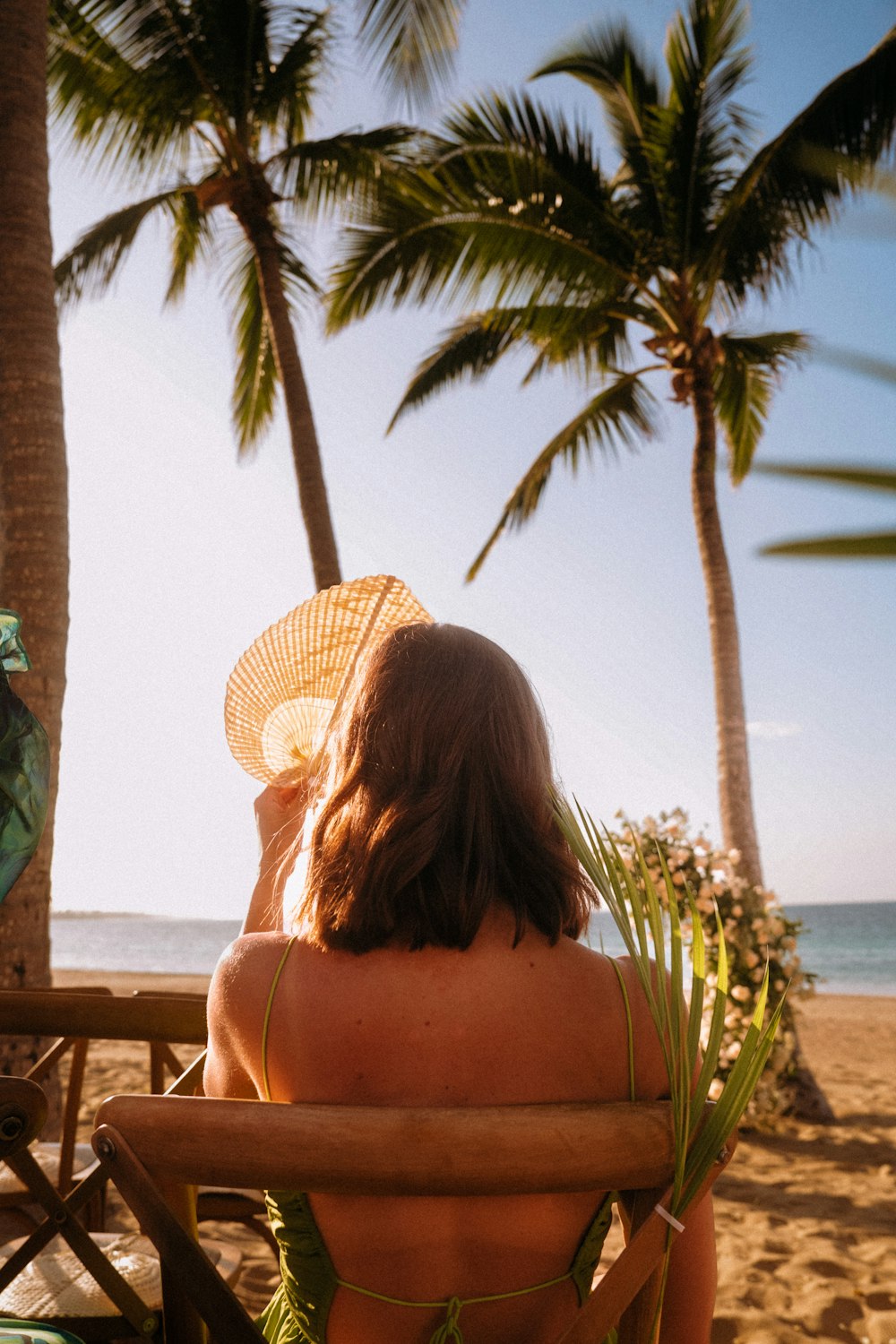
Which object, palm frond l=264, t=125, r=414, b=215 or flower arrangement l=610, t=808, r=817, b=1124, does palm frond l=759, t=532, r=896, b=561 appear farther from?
palm frond l=264, t=125, r=414, b=215

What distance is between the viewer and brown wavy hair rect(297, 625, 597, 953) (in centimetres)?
131

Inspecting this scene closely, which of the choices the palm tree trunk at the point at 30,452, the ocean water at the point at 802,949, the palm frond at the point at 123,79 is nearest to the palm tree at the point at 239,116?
the palm frond at the point at 123,79

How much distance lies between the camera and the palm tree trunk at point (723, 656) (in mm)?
7246

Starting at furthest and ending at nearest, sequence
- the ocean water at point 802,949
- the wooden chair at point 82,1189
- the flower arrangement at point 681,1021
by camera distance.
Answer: the ocean water at point 802,949 → the wooden chair at point 82,1189 → the flower arrangement at point 681,1021

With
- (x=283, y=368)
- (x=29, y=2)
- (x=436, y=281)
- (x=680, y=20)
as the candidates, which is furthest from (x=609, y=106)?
(x=29, y=2)

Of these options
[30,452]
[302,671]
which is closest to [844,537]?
[302,671]

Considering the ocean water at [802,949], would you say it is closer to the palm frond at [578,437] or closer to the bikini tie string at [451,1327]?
the palm frond at [578,437]

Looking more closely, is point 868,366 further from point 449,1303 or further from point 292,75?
point 292,75

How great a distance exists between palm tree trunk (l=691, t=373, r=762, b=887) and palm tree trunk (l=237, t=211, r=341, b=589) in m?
3.34

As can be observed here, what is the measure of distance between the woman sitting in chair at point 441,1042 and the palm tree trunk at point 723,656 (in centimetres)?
570

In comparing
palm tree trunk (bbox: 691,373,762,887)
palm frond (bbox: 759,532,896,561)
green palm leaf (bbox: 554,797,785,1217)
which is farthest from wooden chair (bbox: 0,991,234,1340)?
palm tree trunk (bbox: 691,373,762,887)

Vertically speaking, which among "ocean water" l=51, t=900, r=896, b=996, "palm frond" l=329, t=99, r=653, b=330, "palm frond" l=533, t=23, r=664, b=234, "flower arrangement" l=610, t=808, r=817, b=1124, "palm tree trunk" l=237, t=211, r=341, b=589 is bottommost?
"ocean water" l=51, t=900, r=896, b=996

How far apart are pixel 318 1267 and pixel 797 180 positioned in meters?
8.03

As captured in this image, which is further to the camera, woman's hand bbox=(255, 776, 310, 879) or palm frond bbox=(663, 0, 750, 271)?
palm frond bbox=(663, 0, 750, 271)
